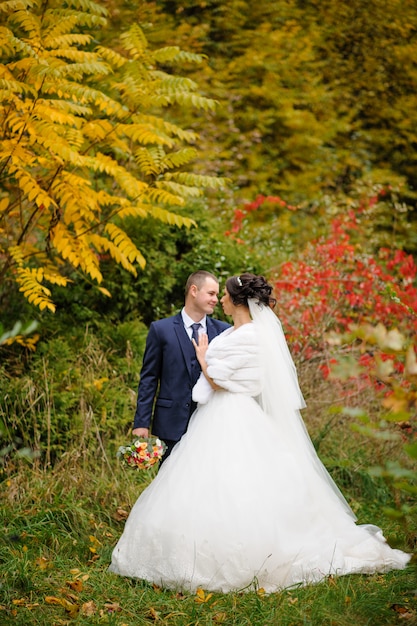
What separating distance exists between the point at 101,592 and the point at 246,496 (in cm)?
111

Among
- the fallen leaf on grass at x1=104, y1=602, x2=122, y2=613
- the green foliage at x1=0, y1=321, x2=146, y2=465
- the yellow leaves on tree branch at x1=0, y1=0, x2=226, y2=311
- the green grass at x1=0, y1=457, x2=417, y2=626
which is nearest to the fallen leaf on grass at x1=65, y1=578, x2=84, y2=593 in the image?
the green grass at x1=0, y1=457, x2=417, y2=626

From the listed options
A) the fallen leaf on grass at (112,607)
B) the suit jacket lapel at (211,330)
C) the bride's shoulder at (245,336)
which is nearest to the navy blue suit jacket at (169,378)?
the suit jacket lapel at (211,330)

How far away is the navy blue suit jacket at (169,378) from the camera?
5277 mm

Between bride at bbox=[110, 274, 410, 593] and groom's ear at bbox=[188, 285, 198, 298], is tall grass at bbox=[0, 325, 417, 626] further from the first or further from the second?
groom's ear at bbox=[188, 285, 198, 298]

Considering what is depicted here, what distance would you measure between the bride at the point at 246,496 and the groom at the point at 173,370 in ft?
0.86

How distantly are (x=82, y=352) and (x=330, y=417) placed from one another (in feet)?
8.95

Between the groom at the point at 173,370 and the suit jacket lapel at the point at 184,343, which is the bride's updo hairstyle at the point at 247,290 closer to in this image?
the groom at the point at 173,370

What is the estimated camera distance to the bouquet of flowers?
4758mm

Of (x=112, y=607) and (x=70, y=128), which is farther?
(x=70, y=128)

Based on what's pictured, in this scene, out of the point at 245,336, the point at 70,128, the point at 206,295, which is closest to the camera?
the point at 245,336

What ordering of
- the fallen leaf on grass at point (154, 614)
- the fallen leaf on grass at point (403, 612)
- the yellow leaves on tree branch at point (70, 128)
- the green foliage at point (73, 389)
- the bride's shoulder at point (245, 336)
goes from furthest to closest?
the green foliage at point (73, 389), the yellow leaves on tree branch at point (70, 128), the bride's shoulder at point (245, 336), the fallen leaf on grass at point (154, 614), the fallen leaf on grass at point (403, 612)

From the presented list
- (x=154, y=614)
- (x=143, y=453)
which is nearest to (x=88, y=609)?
(x=154, y=614)

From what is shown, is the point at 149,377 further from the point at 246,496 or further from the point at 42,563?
the point at 42,563

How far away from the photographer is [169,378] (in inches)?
209
